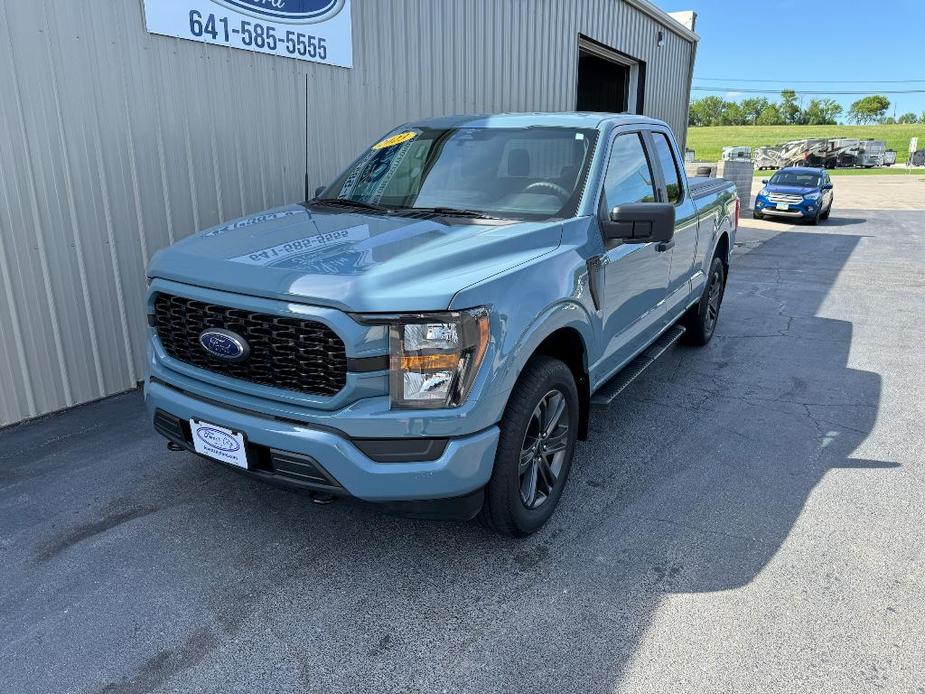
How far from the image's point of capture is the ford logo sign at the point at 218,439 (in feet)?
9.10

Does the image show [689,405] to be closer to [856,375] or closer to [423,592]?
[856,375]

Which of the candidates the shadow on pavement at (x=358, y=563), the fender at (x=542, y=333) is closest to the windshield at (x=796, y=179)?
the shadow on pavement at (x=358, y=563)

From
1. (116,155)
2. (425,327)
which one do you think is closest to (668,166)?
(425,327)

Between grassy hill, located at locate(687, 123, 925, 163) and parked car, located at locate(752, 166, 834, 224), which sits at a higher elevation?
grassy hill, located at locate(687, 123, 925, 163)

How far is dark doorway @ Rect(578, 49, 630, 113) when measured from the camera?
1455cm

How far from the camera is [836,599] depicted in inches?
110

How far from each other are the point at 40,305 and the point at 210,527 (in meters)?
2.38

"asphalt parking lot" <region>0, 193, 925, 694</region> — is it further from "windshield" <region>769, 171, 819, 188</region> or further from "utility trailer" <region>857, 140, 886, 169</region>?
"utility trailer" <region>857, 140, 886, 169</region>

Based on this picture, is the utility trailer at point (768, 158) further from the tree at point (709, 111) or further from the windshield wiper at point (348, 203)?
the tree at point (709, 111)

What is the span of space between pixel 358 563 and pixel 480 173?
7.27 ft

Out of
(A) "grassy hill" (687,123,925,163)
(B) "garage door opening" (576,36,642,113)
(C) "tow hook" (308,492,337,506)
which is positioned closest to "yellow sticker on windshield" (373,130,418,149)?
(C) "tow hook" (308,492,337,506)

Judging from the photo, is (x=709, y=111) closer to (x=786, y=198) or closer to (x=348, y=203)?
(x=786, y=198)

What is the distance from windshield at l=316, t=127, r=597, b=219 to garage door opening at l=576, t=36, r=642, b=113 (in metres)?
9.62

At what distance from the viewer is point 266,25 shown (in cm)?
576
